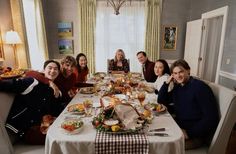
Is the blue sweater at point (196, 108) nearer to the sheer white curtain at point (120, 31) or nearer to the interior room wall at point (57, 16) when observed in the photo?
the sheer white curtain at point (120, 31)

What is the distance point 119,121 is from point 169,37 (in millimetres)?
4051

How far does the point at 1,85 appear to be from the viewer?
4.95 feet

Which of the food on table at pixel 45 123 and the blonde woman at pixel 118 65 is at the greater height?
the blonde woman at pixel 118 65

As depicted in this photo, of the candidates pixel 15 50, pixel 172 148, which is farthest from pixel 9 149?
pixel 15 50

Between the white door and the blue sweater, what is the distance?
258 cm

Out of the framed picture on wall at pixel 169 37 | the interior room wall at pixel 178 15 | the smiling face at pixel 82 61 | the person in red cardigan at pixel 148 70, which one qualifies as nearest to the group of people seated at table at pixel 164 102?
the smiling face at pixel 82 61

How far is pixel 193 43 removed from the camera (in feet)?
13.7

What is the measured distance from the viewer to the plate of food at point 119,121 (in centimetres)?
118

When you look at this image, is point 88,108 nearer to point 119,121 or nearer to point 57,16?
point 119,121

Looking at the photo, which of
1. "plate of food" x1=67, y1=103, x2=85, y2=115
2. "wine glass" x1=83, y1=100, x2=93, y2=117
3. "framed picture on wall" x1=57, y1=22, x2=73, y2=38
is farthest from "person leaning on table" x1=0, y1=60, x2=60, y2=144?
"framed picture on wall" x1=57, y1=22, x2=73, y2=38

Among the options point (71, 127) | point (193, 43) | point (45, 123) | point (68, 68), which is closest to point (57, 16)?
point (68, 68)

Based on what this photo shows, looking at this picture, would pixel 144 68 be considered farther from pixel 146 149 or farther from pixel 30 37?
pixel 30 37

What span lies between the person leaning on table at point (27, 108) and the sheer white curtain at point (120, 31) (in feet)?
10.3

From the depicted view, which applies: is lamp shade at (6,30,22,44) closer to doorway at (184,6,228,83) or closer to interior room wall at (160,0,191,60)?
interior room wall at (160,0,191,60)
